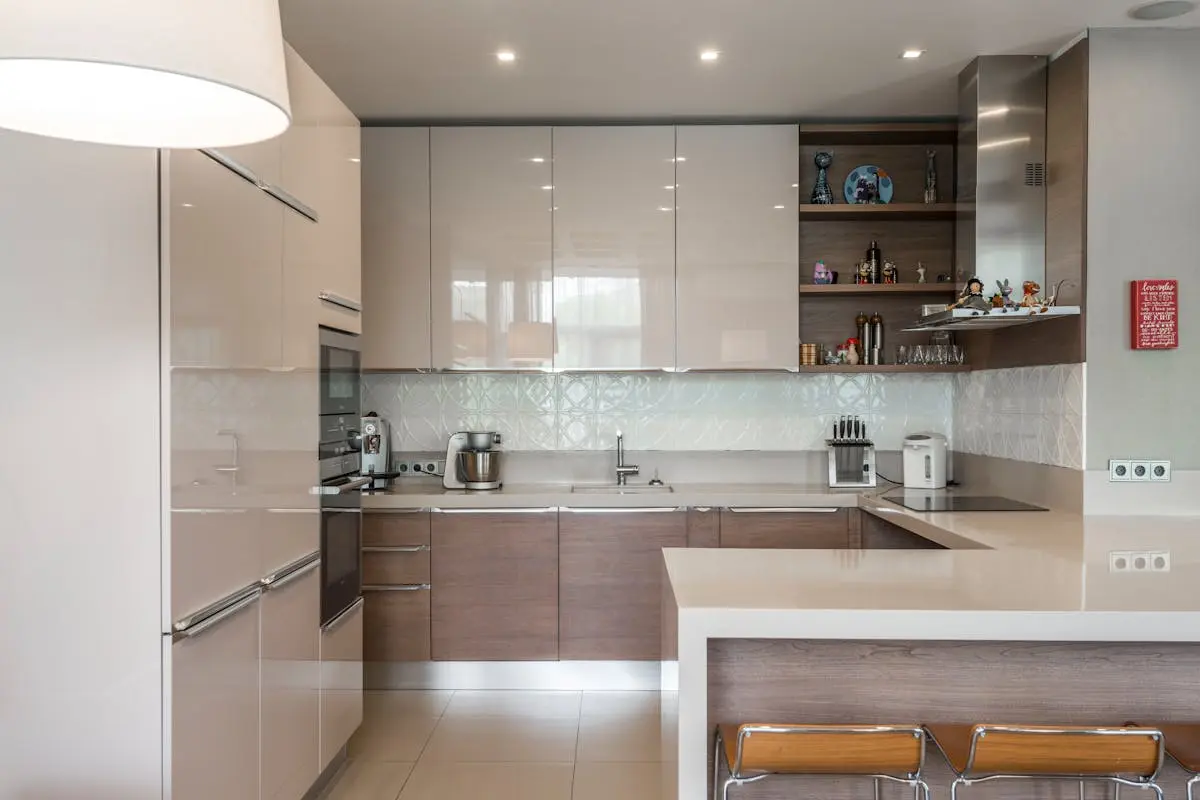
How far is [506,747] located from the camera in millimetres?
3311

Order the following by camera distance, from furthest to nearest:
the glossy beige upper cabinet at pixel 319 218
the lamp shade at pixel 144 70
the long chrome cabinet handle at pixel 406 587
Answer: the long chrome cabinet handle at pixel 406 587, the glossy beige upper cabinet at pixel 319 218, the lamp shade at pixel 144 70

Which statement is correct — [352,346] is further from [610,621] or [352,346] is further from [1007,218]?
[1007,218]

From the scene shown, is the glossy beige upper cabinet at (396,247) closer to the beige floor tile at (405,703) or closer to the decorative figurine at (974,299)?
the beige floor tile at (405,703)

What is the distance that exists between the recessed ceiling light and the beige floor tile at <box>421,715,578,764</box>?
3.29 m

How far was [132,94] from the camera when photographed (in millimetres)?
1111

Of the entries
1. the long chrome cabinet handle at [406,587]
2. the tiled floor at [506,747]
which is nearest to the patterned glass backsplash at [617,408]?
the long chrome cabinet handle at [406,587]

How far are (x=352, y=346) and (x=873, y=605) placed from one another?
2.06m

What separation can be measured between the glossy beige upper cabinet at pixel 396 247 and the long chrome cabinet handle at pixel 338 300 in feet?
3.15

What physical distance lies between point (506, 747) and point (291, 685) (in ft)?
3.57

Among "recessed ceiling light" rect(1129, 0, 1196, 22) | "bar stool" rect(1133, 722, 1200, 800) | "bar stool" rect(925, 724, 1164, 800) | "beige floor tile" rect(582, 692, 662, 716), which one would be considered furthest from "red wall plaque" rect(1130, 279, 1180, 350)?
"beige floor tile" rect(582, 692, 662, 716)

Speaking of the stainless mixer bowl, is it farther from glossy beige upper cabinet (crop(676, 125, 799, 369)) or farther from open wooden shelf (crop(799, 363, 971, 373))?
open wooden shelf (crop(799, 363, 971, 373))

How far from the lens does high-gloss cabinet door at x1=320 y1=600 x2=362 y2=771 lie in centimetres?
279

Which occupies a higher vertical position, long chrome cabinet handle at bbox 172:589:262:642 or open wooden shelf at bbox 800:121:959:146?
open wooden shelf at bbox 800:121:959:146

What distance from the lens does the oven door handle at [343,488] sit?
2.77 m
